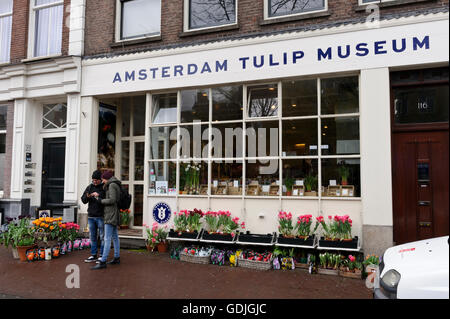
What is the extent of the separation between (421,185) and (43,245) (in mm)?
8552

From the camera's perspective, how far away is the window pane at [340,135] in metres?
7.46

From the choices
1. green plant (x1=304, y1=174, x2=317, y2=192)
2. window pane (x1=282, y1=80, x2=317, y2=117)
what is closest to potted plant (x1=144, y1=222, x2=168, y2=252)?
green plant (x1=304, y1=174, x2=317, y2=192)

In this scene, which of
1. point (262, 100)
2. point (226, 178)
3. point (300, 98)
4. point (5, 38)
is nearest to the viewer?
point (300, 98)

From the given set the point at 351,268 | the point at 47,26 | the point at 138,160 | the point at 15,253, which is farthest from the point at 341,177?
the point at 47,26

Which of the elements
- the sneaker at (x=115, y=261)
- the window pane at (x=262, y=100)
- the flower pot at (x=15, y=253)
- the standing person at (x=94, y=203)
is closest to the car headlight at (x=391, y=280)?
the window pane at (x=262, y=100)

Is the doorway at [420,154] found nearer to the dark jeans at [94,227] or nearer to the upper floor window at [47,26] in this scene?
the dark jeans at [94,227]

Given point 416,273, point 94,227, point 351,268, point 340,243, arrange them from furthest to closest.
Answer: point 94,227 < point 340,243 < point 351,268 < point 416,273

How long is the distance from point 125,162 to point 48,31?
4499 millimetres

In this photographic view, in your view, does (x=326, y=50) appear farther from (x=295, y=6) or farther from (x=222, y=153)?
(x=222, y=153)

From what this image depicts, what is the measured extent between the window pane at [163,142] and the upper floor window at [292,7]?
3623mm

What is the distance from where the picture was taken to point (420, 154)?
704 cm

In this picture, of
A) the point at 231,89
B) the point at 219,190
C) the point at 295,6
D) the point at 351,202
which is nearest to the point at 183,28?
the point at 231,89

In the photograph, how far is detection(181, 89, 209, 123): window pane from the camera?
28.6 ft

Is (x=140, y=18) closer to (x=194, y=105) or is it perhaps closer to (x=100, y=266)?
(x=194, y=105)
